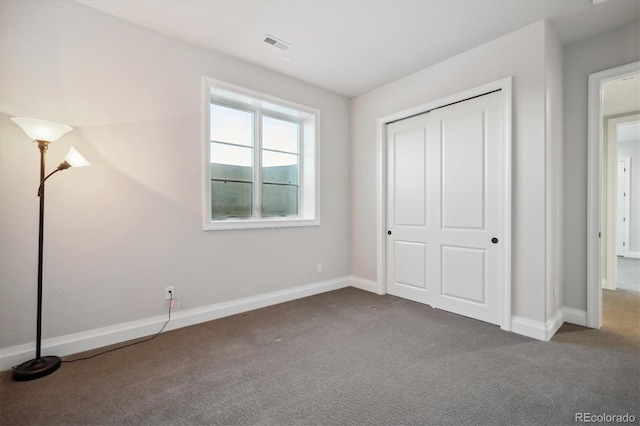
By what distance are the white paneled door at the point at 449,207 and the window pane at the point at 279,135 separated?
1.36 metres

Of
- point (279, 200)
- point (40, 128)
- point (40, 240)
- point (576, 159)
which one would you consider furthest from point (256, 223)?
point (576, 159)

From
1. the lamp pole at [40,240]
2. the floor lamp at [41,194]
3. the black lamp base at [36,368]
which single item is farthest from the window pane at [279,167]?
the black lamp base at [36,368]

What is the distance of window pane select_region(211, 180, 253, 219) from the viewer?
319cm

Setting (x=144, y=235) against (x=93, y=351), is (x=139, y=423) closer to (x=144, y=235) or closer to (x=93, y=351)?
(x=93, y=351)

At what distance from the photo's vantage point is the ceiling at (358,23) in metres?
2.33

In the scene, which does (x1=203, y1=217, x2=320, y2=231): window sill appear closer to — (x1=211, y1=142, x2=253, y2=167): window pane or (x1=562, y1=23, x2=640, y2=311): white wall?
(x1=211, y1=142, x2=253, y2=167): window pane

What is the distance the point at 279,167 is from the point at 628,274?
6.28 meters

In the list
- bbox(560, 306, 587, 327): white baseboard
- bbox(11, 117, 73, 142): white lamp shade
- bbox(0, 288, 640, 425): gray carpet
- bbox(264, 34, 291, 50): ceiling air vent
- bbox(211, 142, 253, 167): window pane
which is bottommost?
bbox(0, 288, 640, 425): gray carpet

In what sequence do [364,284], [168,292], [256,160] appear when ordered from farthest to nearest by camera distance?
[364,284]
[256,160]
[168,292]

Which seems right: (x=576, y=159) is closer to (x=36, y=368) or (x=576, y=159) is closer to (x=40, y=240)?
(x=40, y=240)

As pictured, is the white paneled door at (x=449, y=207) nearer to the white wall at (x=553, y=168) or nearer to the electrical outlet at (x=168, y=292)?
the white wall at (x=553, y=168)

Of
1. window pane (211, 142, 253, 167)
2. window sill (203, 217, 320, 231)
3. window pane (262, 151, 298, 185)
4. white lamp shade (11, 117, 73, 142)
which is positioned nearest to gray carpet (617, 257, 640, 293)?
window sill (203, 217, 320, 231)

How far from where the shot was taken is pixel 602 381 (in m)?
1.86

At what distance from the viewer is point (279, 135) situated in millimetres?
3809
